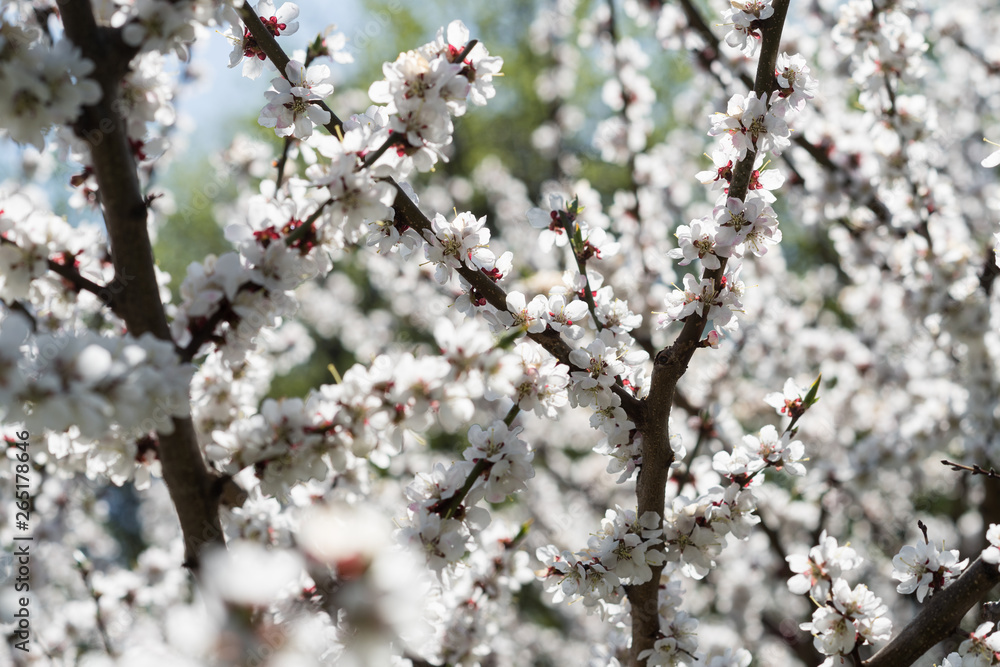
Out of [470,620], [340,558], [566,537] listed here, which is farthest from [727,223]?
[566,537]

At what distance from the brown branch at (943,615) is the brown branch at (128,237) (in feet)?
6.88

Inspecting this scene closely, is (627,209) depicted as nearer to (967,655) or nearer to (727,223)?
(727,223)

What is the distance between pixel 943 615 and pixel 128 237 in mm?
2610

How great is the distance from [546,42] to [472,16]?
792 centimetres

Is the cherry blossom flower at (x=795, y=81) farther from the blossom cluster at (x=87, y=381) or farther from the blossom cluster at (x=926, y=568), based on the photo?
the blossom cluster at (x=87, y=381)

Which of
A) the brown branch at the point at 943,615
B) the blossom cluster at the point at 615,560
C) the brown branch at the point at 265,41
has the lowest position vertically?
the brown branch at the point at 943,615

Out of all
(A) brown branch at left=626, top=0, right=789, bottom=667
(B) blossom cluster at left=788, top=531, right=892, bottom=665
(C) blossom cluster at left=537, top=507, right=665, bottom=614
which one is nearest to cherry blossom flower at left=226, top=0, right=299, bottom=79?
(A) brown branch at left=626, top=0, right=789, bottom=667

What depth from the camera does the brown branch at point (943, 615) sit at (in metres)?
2.05

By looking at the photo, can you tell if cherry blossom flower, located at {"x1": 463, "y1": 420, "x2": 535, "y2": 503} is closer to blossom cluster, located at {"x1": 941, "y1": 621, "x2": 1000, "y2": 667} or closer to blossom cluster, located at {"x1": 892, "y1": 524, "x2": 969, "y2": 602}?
blossom cluster, located at {"x1": 892, "y1": 524, "x2": 969, "y2": 602}

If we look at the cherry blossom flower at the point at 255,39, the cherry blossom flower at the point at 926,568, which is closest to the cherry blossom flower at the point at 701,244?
the cherry blossom flower at the point at 926,568

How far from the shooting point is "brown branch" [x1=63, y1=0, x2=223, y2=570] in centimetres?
155

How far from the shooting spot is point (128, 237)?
162 centimetres

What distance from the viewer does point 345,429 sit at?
5.29 feet

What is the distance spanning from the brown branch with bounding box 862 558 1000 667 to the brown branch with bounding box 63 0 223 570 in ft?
6.88
